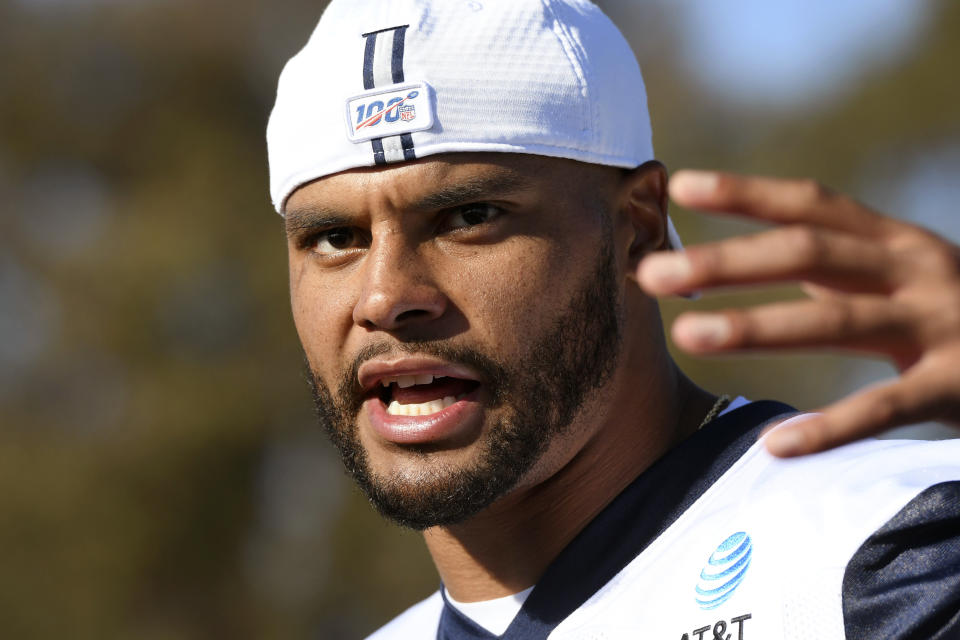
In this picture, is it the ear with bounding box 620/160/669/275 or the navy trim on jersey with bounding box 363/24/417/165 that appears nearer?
the navy trim on jersey with bounding box 363/24/417/165

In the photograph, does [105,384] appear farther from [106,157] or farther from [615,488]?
[615,488]

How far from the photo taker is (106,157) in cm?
1670

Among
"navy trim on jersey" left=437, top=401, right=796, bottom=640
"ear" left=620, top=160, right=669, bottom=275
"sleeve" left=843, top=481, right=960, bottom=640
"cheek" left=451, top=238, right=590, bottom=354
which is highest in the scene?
"ear" left=620, top=160, right=669, bottom=275

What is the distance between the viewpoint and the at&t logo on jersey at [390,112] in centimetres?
280

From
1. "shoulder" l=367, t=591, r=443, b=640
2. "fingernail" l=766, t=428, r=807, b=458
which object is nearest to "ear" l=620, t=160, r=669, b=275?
"shoulder" l=367, t=591, r=443, b=640

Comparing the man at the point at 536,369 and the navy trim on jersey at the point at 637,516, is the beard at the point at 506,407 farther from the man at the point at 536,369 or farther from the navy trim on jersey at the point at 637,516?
the navy trim on jersey at the point at 637,516

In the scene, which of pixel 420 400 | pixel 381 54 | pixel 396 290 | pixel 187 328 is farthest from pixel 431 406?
pixel 187 328

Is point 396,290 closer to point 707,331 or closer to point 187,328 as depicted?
point 707,331

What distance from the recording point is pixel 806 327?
4.79ft

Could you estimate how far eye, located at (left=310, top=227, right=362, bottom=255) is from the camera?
288cm

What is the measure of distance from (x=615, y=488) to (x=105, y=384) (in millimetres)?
14037

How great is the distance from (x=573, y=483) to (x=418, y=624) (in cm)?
88


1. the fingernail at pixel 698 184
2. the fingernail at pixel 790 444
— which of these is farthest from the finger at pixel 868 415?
the fingernail at pixel 698 184

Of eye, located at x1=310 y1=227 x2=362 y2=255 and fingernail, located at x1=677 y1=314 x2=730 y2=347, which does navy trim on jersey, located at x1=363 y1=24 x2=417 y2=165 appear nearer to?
eye, located at x1=310 y1=227 x2=362 y2=255
